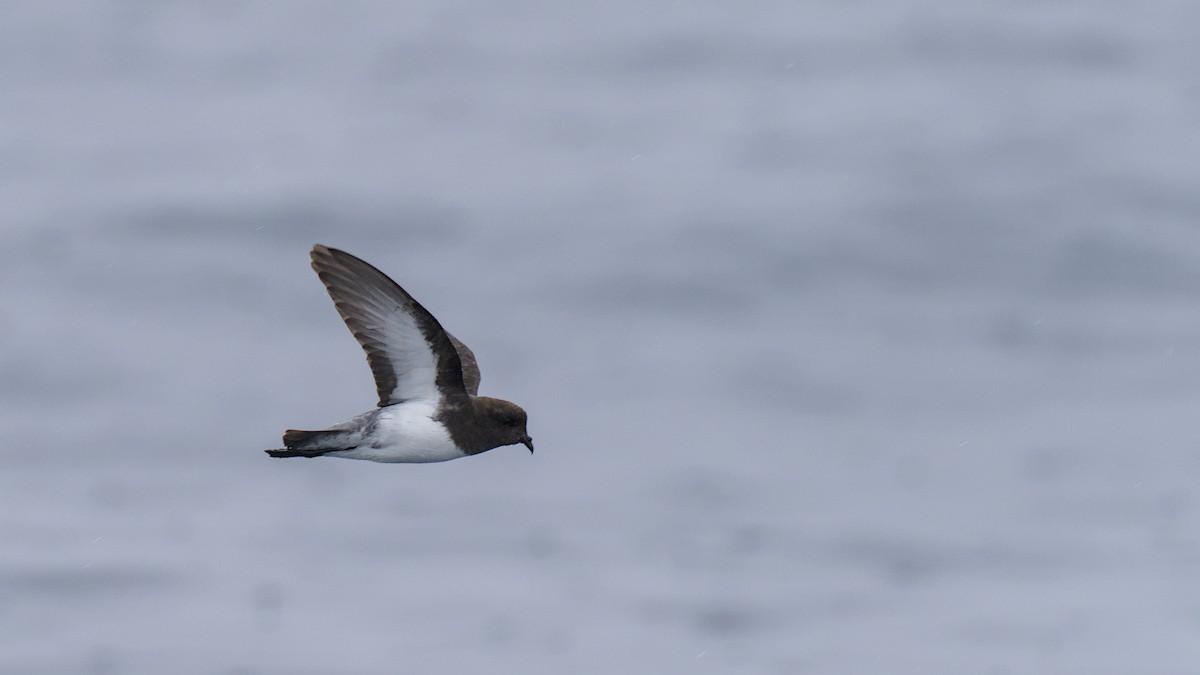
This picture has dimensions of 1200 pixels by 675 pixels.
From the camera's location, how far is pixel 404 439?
1060 cm

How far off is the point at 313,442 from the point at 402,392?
0.70 m

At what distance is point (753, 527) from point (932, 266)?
7027 millimetres

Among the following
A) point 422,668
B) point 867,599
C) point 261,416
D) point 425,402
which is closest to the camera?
point 425,402

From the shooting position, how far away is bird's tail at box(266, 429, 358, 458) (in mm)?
10156

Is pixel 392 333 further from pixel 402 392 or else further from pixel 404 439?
pixel 404 439

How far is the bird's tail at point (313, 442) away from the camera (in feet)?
33.3

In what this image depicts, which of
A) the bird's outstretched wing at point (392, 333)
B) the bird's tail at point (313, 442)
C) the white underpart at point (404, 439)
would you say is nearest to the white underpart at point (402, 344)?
the bird's outstretched wing at point (392, 333)

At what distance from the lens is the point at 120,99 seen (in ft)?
133

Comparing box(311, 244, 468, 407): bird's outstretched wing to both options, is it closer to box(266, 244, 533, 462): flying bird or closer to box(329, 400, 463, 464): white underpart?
box(266, 244, 533, 462): flying bird

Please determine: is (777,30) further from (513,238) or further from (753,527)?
(753,527)

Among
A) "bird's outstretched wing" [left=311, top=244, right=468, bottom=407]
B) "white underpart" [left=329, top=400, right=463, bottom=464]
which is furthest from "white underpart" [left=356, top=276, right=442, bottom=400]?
"white underpart" [left=329, top=400, right=463, bottom=464]

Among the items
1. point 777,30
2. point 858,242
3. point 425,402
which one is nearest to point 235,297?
point 858,242

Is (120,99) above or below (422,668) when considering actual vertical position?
above

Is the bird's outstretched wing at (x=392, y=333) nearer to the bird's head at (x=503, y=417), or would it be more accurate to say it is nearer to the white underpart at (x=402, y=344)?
the white underpart at (x=402, y=344)
